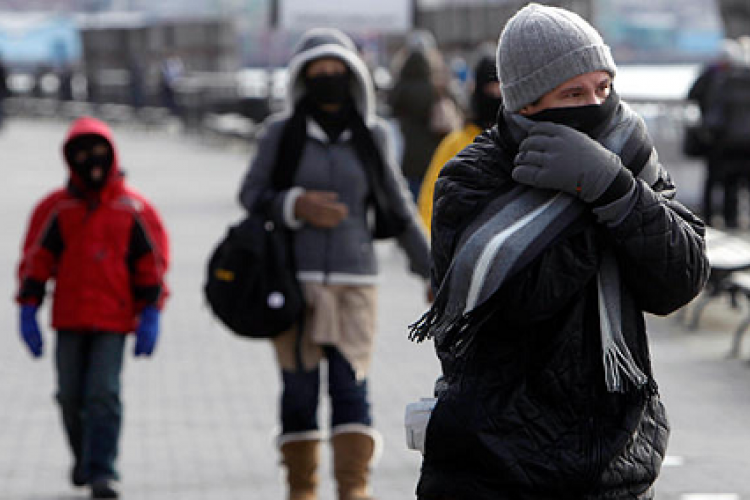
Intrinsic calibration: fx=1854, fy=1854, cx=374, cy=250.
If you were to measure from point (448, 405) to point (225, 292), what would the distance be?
290 centimetres

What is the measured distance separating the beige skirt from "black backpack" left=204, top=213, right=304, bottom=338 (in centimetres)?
6

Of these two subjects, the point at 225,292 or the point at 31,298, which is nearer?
the point at 225,292

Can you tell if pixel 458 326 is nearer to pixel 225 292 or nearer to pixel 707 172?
pixel 225 292

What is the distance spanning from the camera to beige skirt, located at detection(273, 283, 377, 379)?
6.29m

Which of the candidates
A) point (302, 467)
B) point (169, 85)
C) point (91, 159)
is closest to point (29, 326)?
point (91, 159)

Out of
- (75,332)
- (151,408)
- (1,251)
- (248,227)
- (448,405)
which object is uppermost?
(448,405)

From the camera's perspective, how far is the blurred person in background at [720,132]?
15750 millimetres

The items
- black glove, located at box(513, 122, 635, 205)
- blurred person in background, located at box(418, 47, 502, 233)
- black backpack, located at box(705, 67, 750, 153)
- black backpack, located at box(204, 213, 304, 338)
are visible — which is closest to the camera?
black glove, located at box(513, 122, 635, 205)

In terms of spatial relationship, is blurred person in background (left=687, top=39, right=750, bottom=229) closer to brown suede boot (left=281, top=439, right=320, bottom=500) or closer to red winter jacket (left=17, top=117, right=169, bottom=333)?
red winter jacket (left=17, top=117, right=169, bottom=333)

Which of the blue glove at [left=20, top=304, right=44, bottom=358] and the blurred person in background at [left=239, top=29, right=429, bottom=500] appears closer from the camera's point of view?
the blurred person in background at [left=239, top=29, right=429, bottom=500]

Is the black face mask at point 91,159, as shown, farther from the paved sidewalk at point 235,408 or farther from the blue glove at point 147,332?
the paved sidewalk at point 235,408

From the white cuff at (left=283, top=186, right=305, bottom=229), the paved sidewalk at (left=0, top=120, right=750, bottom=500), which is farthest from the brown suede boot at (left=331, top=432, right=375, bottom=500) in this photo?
the white cuff at (left=283, top=186, right=305, bottom=229)

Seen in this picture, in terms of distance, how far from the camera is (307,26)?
63.8 feet

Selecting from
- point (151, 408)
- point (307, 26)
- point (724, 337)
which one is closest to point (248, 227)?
point (151, 408)
